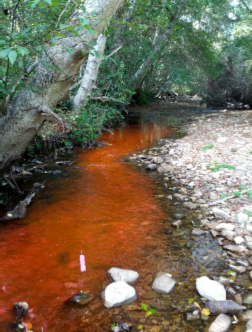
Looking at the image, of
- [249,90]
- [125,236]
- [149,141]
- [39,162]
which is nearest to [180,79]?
[149,141]

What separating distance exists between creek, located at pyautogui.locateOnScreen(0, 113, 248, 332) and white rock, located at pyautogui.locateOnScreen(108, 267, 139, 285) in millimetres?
65

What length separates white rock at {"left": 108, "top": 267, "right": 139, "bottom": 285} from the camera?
2518 millimetres

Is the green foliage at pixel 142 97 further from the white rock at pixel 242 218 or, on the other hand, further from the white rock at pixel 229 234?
the white rock at pixel 229 234

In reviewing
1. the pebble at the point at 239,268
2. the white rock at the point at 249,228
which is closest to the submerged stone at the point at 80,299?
the pebble at the point at 239,268

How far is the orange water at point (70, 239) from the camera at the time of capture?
2369 mm

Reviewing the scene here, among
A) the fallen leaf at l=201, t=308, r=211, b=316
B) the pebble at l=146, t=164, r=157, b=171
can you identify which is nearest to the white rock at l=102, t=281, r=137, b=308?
the fallen leaf at l=201, t=308, r=211, b=316

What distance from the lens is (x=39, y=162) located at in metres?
6.57

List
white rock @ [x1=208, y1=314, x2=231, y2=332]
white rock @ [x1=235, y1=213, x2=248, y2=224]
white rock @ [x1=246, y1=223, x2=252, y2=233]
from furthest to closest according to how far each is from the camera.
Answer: white rock @ [x1=235, y1=213, x2=248, y2=224] < white rock @ [x1=246, y1=223, x2=252, y2=233] < white rock @ [x1=208, y1=314, x2=231, y2=332]

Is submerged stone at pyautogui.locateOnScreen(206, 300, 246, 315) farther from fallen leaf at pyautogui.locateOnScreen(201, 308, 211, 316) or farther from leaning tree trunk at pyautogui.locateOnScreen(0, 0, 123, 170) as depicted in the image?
leaning tree trunk at pyautogui.locateOnScreen(0, 0, 123, 170)

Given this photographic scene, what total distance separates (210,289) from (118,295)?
83 cm

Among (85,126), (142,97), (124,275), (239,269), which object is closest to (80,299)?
(124,275)

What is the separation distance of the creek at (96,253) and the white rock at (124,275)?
0.06 meters

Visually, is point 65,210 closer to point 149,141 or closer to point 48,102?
point 48,102

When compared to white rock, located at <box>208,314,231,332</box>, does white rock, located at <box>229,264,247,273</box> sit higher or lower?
higher
